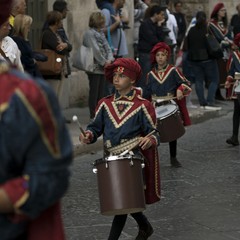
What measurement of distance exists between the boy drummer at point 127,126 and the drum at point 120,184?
35 cm

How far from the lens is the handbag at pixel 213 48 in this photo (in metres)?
16.1

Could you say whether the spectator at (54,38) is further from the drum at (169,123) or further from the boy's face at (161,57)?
Answer: the drum at (169,123)

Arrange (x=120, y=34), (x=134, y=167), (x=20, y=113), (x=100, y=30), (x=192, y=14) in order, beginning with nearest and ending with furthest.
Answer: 1. (x=20, y=113)
2. (x=134, y=167)
3. (x=100, y=30)
4. (x=120, y=34)
5. (x=192, y=14)

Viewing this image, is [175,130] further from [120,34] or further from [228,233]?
[120,34]

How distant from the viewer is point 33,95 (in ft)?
9.62

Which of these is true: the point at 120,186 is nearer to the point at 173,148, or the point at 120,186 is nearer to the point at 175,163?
the point at 175,163

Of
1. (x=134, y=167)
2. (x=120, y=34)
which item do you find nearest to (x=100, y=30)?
(x=120, y=34)

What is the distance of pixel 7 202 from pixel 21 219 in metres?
0.08

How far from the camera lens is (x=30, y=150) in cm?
294

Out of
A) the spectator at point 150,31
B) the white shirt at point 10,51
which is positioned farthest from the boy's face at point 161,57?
the spectator at point 150,31

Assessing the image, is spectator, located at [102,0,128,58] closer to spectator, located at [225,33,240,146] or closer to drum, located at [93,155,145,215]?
spectator, located at [225,33,240,146]

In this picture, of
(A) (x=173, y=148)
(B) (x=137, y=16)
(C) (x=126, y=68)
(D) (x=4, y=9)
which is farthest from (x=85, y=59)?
(D) (x=4, y=9)

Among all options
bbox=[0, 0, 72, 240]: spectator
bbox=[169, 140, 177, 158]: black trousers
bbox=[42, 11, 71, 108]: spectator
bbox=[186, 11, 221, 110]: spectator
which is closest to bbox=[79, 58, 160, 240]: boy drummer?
bbox=[0, 0, 72, 240]: spectator

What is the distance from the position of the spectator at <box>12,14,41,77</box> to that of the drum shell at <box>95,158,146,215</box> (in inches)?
187
